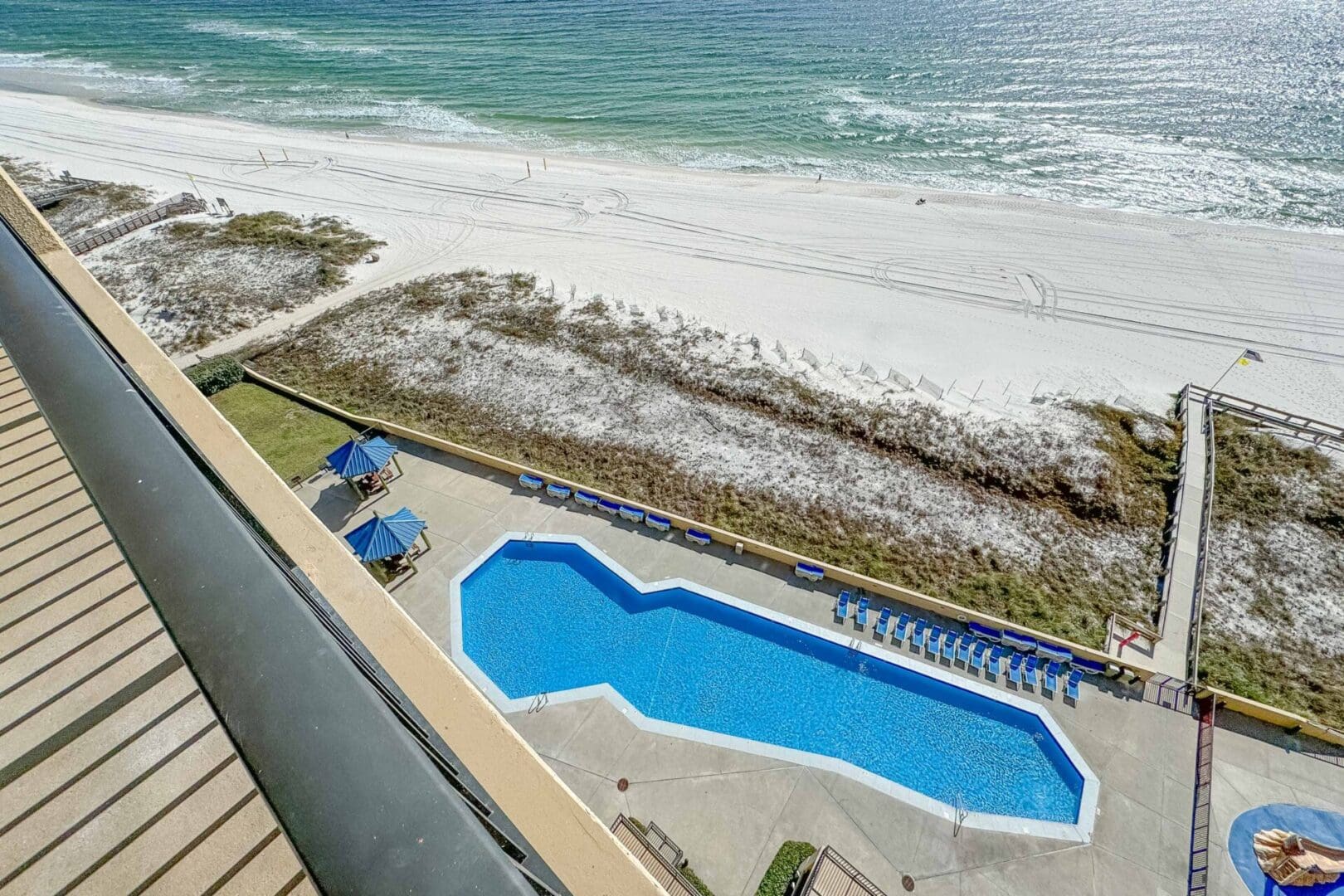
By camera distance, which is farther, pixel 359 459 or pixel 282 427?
pixel 282 427

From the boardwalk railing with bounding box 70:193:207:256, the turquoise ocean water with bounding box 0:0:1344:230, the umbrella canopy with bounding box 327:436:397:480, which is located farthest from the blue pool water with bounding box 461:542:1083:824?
the turquoise ocean water with bounding box 0:0:1344:230

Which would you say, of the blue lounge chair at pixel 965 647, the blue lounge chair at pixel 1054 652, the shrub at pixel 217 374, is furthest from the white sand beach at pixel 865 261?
the blue lounge chair at pixel 965 647

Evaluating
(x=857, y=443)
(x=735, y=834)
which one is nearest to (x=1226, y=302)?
(x=857, y=443)

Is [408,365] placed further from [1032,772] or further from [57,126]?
[57,126]

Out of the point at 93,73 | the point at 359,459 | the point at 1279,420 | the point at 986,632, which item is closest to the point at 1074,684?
the point at 986,632

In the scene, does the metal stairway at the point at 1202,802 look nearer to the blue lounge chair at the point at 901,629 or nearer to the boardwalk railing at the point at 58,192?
the blue lounge chair at the point at 901,629

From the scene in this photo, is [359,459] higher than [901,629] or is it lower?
higher

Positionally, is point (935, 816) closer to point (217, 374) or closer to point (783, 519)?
point (783, 519)
